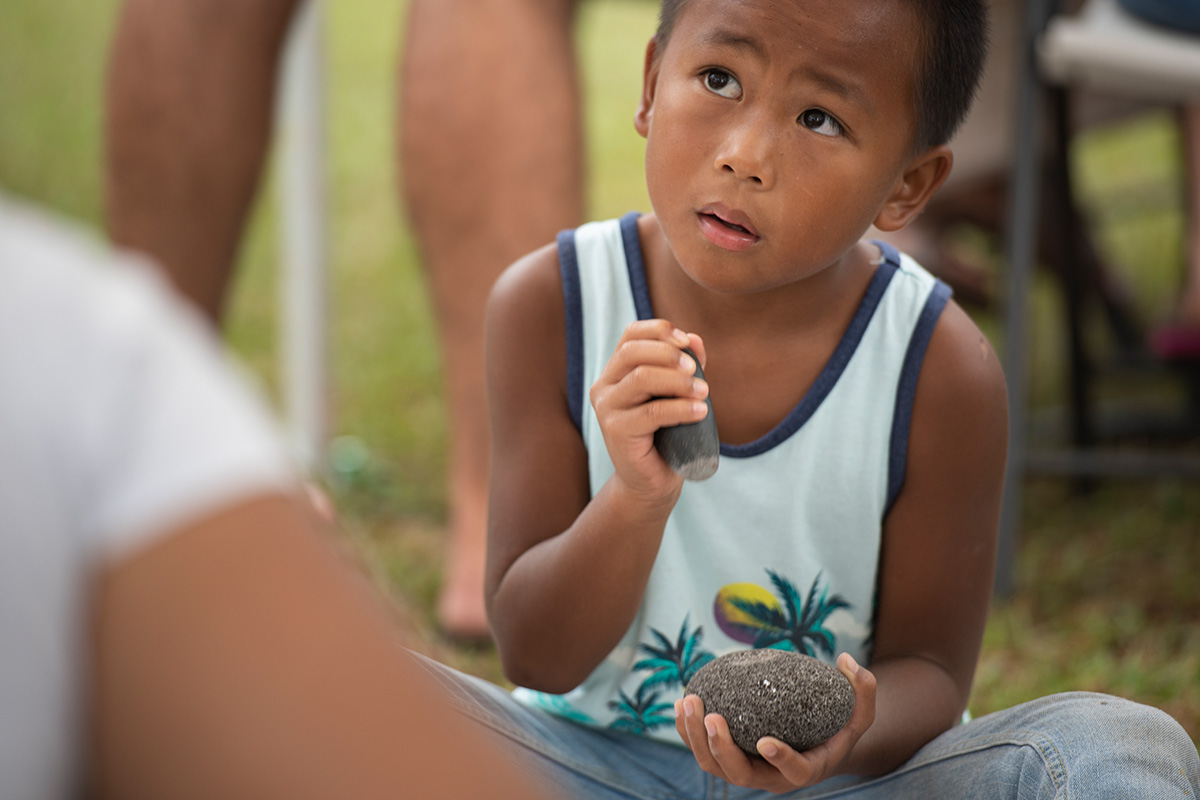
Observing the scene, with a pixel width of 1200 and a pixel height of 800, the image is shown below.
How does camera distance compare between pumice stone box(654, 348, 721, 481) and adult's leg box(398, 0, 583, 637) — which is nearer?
pumice stone box(654, 348, 721, 481)

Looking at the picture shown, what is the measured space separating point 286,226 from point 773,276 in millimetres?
1520

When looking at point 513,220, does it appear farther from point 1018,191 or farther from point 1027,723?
point 1027,723

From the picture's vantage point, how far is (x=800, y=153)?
2.70 ft

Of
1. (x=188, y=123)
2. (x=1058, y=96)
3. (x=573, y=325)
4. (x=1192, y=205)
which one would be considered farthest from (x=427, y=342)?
(x=573, y=325)

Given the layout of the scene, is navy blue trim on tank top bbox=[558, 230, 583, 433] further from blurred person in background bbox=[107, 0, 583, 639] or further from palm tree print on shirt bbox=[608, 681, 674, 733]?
blurred person in background bbox=[107, 0, 583, 639]

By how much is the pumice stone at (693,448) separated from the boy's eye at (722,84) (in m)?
0.22

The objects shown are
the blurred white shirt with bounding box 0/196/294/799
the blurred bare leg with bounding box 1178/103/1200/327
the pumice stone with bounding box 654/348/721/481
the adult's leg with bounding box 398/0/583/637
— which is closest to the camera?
the blurred white shirt with bounding box 0/196/294/799

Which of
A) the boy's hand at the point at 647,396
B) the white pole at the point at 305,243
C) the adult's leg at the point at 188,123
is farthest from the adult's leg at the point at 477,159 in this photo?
the boy's hand at the point at 647,396

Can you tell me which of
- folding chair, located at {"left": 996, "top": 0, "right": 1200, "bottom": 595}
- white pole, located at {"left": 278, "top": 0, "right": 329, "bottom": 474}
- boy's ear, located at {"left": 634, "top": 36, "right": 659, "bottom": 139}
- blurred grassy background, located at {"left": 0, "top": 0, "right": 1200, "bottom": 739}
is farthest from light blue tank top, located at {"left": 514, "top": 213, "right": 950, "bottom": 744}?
white pole, located at {"left": 278, "top": 0, "right": 329, "bottom": 474}

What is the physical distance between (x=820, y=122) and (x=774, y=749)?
0.40 meters

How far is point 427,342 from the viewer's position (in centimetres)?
274

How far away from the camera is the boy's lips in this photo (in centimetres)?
83

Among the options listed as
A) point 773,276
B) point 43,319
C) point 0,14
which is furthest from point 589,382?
point 0,14

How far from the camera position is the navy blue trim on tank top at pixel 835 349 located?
944mm
